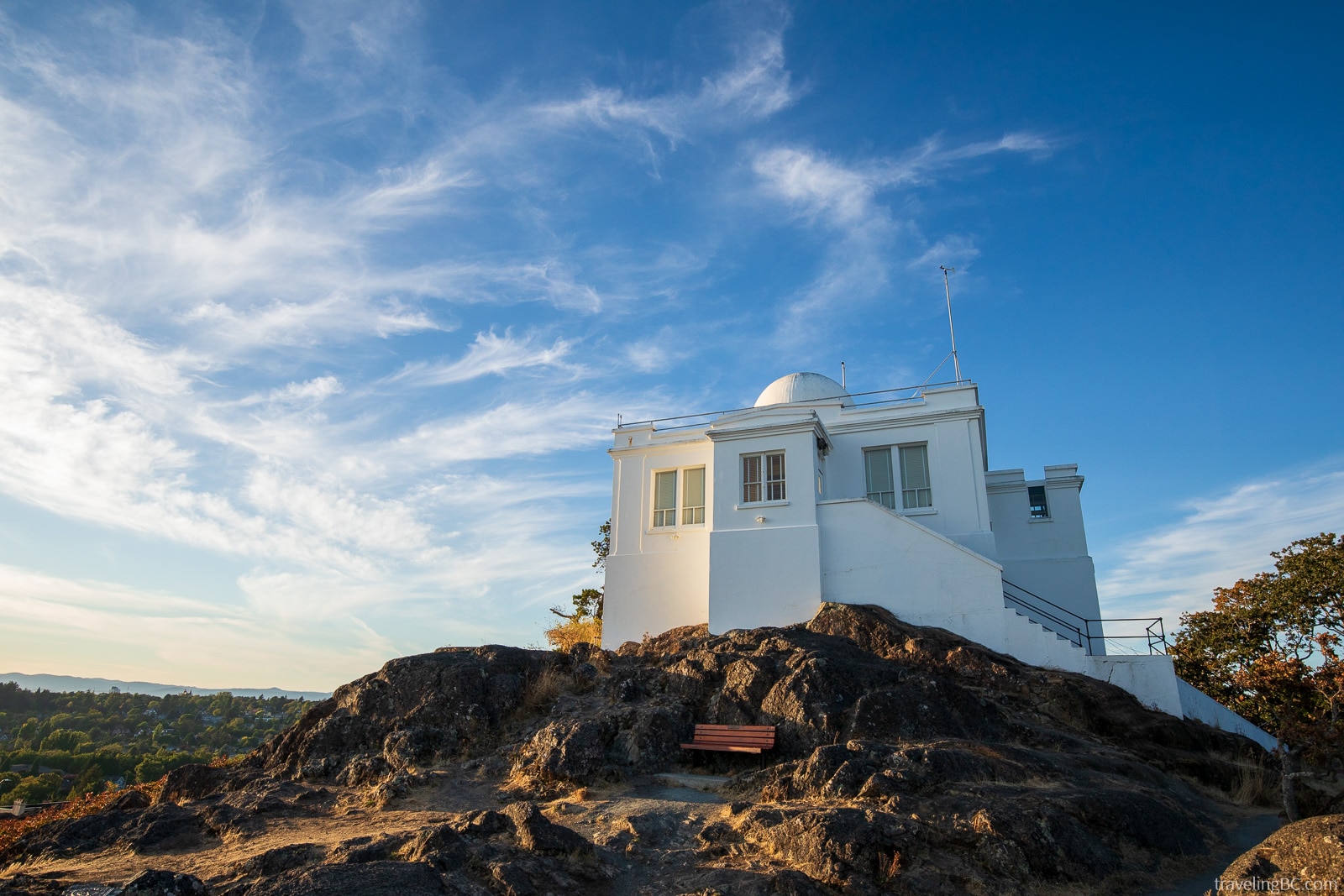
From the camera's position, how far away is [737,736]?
13.6 metres

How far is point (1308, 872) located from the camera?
6566mm

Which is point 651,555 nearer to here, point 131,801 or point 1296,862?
point 131,801

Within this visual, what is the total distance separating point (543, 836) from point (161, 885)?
3.45m

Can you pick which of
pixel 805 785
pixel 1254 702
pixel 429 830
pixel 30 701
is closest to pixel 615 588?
pixel 805 785

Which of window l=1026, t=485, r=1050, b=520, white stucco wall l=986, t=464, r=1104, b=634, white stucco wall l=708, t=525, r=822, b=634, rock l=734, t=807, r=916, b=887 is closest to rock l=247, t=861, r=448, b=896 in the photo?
rock l=734, t=807, r=916, b=887

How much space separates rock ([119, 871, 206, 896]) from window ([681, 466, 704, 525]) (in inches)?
672

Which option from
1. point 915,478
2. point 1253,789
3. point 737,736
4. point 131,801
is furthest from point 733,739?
point 915,478

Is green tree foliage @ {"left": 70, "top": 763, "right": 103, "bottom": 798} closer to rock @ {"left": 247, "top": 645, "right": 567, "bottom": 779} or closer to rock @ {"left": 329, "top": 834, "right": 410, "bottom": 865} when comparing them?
rock @ {"left": 247, "top": 645, "right": 567, "bottom": 779}

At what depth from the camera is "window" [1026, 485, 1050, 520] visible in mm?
24719

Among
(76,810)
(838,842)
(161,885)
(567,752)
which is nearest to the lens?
(161,885)

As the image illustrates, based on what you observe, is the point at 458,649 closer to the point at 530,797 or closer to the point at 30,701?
the point at 530,797

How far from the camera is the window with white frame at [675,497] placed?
2367cm

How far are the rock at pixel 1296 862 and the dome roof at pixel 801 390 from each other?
1969 cm

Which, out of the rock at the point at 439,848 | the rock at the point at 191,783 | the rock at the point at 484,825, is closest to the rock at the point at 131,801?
the rock at the point at 191,783
